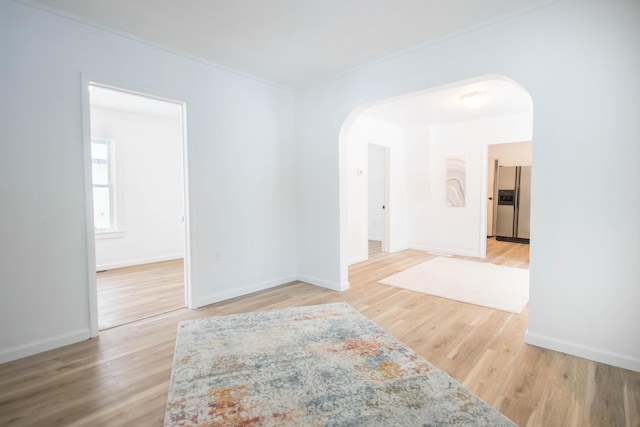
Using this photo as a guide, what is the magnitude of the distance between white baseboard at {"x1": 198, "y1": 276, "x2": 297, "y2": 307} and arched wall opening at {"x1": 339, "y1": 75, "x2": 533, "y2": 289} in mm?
1660


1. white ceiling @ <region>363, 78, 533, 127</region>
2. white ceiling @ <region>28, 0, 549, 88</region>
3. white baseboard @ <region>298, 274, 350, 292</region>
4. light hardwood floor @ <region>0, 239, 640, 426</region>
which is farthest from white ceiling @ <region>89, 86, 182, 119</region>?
white ceiling @ <region>363, 78, 533, 127</region>

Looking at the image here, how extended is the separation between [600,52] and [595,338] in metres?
2.11

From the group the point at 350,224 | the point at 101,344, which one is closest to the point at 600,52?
the point at 350,224

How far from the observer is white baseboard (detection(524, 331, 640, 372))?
7.31ft

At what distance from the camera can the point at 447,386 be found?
6.65 feet

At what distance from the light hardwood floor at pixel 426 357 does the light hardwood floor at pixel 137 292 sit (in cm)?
28

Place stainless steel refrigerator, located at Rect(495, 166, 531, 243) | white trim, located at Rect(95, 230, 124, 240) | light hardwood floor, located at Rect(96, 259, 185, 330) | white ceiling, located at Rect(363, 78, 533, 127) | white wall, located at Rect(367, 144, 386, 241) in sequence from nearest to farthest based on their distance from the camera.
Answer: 1. light hardwood floor, located at Rect(96, 259, 185, 330)
2. white ceiling, located at Rect(363, 78, 533, 127)
3. white trim, located at Rect(95, 230, 124, 240)
4. stainless steel refrigerator, located at Rect(495, 166, 531, 243)
5. white wall, located at Rect(367, 144, 386, 241)

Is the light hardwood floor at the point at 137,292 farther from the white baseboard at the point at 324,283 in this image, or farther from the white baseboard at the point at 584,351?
the white baseboard at the point at 584,351

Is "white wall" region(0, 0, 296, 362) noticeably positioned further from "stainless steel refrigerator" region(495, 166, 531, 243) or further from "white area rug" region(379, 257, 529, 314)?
"stainless steel refrigerator" region(495, 166, 531, 243)

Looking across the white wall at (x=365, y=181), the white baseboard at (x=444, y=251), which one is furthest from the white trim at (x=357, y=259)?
the white baseboard at (x=444, y=251)

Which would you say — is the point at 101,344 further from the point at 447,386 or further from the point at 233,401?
the point at 447,386

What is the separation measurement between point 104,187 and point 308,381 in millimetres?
5342

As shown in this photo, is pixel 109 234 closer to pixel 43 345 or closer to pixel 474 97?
pixel 43 345

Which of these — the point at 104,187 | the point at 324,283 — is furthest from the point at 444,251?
the point at 104,187
